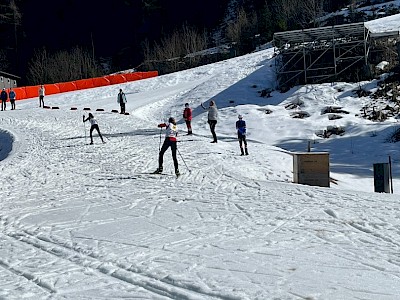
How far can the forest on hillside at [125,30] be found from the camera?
64.4 meters

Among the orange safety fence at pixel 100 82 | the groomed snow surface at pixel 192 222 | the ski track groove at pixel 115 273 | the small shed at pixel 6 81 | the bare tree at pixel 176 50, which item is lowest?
the groomed snow surface at pixel 192 222

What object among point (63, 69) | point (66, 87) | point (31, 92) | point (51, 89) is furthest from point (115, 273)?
point (63, 69)

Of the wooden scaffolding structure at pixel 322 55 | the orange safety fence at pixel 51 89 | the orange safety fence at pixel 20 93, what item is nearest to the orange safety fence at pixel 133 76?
the orange safety fence at pixel 51 89

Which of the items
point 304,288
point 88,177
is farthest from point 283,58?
point 304,288

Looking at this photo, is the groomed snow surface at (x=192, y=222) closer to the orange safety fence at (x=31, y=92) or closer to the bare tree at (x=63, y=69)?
the orange safety fence at (x=31, y=92)

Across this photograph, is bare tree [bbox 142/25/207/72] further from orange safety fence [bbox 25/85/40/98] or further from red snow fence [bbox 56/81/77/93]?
orange safety fence [bbox 25/85/40/98]

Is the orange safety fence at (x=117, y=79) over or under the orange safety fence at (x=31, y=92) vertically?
over

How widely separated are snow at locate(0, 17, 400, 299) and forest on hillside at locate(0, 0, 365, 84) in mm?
38453

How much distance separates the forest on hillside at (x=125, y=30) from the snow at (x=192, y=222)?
126 feet

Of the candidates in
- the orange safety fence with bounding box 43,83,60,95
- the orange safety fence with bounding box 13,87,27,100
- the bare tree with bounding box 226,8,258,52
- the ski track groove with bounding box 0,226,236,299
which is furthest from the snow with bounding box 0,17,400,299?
the bare tree with bounding box 226,8,258,52

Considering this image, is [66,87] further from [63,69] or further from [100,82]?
[63,69]

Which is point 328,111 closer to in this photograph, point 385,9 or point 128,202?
point 128,202

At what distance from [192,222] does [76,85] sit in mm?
43680

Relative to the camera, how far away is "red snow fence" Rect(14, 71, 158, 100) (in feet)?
162
